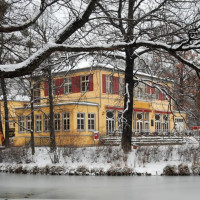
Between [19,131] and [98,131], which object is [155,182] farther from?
[19,131]

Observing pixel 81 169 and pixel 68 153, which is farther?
pixel 68 153

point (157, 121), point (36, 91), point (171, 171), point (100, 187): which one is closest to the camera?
point (100, 187)

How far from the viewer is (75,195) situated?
13.0m

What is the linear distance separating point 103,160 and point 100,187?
592 cm

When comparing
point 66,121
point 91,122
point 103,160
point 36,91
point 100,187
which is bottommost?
point 100,187

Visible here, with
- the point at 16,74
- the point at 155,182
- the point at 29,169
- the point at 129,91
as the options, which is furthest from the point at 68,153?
the point at 16,74

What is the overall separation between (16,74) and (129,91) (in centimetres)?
1257

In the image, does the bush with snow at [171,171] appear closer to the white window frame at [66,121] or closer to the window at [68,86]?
the white window frame at [66,121]

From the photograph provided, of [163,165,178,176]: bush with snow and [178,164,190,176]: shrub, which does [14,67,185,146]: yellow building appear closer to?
[163,165,178,176]: bush with snow

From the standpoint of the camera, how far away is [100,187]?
48.5 ft

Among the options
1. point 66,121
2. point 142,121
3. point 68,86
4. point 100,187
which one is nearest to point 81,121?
point 66,121

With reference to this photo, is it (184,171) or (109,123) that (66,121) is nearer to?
(109,123)

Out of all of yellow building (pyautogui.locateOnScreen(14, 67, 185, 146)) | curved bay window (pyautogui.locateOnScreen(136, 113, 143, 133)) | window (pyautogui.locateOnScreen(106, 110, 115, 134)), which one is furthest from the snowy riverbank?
curved bay window (pyautogui.locateOnScreen(136, 113, 143, 133))

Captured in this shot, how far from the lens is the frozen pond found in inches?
503
